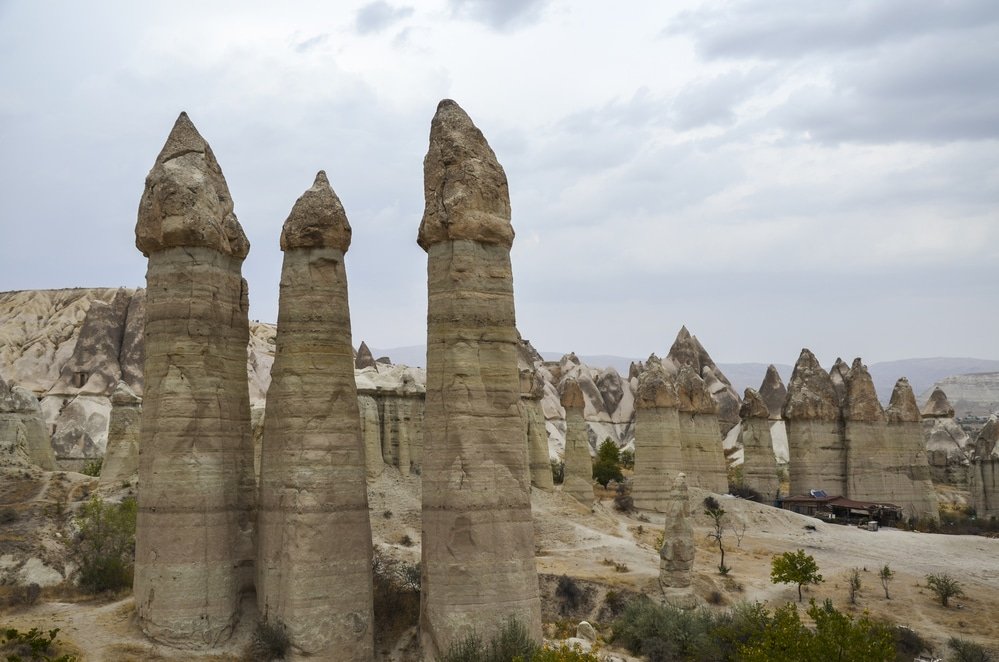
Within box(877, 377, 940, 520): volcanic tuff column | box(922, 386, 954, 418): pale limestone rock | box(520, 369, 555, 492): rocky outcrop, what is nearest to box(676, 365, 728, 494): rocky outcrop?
box(520, 369, 555, 492): rocky outcrop

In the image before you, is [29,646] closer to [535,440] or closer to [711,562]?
[711,562]

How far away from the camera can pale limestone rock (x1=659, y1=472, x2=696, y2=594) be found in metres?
26.4

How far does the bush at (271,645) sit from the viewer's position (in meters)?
18.5

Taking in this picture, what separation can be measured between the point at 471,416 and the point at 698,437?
31615 millimetres

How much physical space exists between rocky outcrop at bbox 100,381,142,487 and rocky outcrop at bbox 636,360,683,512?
836 inches

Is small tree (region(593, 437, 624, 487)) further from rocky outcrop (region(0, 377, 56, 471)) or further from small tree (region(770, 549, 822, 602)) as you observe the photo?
rocky outcrop (region(0, 377, 56, 471))

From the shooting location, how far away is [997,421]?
4947 cm

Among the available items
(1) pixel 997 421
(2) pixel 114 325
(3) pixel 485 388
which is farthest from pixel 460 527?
(2) pixel 114 325

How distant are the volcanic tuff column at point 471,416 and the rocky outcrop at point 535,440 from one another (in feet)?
68.2

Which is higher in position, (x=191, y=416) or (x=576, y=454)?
(x=191, y=416)

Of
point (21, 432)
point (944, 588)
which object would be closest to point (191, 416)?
point (21, 432)

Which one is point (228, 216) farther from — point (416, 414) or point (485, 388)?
point (416, 414)

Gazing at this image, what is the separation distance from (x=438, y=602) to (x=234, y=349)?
23.3ft

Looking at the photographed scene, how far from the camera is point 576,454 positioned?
46.8 meters
